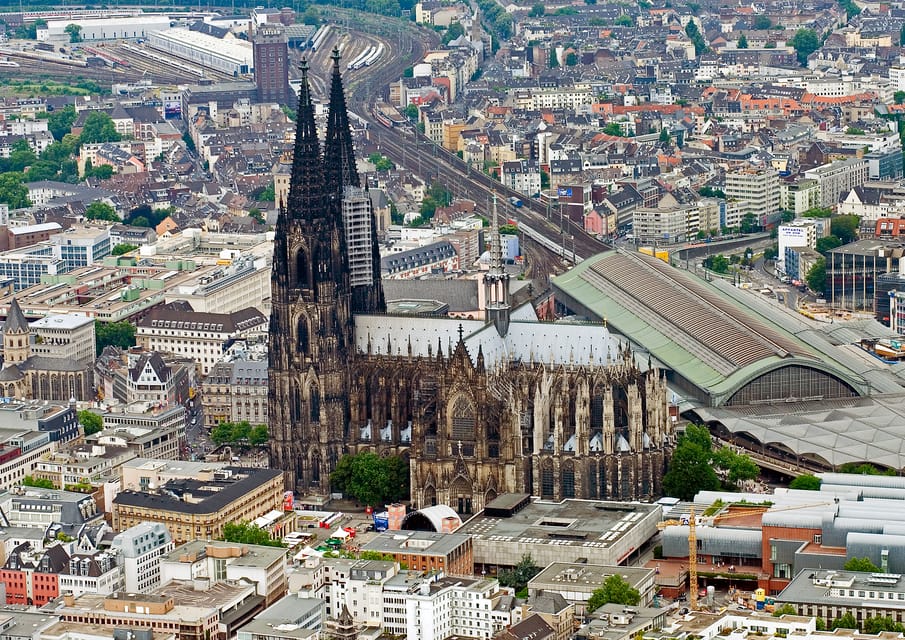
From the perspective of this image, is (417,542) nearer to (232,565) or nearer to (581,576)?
(581,576)

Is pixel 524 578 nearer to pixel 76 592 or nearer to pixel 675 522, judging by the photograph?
pixel 675 522

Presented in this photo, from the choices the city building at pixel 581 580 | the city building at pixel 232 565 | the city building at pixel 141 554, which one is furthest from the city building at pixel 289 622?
the city building at pixel 581 580

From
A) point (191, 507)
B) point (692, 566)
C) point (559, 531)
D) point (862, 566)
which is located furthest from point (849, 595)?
point (191, 507)

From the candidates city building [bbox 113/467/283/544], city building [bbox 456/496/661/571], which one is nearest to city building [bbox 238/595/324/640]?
city building [bbox 456/496/661/571]

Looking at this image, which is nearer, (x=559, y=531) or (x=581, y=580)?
(x=581, y=580)

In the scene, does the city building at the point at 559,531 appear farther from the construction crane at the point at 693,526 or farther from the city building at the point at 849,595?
the city building at the point at 849,595

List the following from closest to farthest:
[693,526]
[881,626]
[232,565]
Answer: [881,626], [232,565], [693,526]

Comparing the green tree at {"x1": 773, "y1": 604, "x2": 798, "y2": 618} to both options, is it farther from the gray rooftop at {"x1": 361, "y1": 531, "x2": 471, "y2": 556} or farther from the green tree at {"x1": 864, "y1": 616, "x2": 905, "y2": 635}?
the gray rooftop at {"x1": 361, "y1": 531, "x2": 471, "y2": 556}
